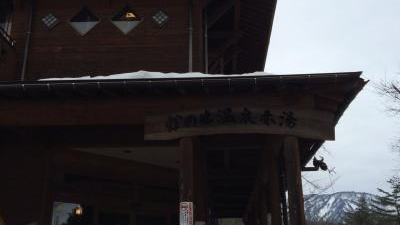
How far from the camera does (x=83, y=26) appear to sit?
42.6ft

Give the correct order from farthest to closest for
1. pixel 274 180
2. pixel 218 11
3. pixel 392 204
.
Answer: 1. pixel 392 204
2. pixel 218 11
3. pixel 274 180

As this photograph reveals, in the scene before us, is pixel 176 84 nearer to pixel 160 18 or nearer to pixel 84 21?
pixel 160 18

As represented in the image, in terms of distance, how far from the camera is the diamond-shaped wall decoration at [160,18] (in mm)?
12906

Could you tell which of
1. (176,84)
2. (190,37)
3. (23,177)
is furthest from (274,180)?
(23,177)

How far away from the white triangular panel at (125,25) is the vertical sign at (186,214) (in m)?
6.10

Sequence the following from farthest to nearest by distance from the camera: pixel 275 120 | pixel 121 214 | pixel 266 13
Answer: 1. pixel 266 13
2. pixel 121 214
3. pixel 275 120

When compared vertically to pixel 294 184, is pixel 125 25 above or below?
above

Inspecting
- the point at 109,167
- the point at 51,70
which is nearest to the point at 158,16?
the point at 51,70

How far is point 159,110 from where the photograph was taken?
9383 millimetres

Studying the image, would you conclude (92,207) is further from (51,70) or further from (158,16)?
(158,16)

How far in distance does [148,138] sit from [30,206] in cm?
372

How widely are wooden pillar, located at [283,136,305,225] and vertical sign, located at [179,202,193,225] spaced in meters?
1.91

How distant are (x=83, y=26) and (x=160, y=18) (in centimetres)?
219

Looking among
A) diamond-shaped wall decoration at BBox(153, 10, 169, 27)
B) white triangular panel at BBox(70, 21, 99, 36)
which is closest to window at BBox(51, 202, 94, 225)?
white triangular panel at BBox(70, 21, 99, 36)
